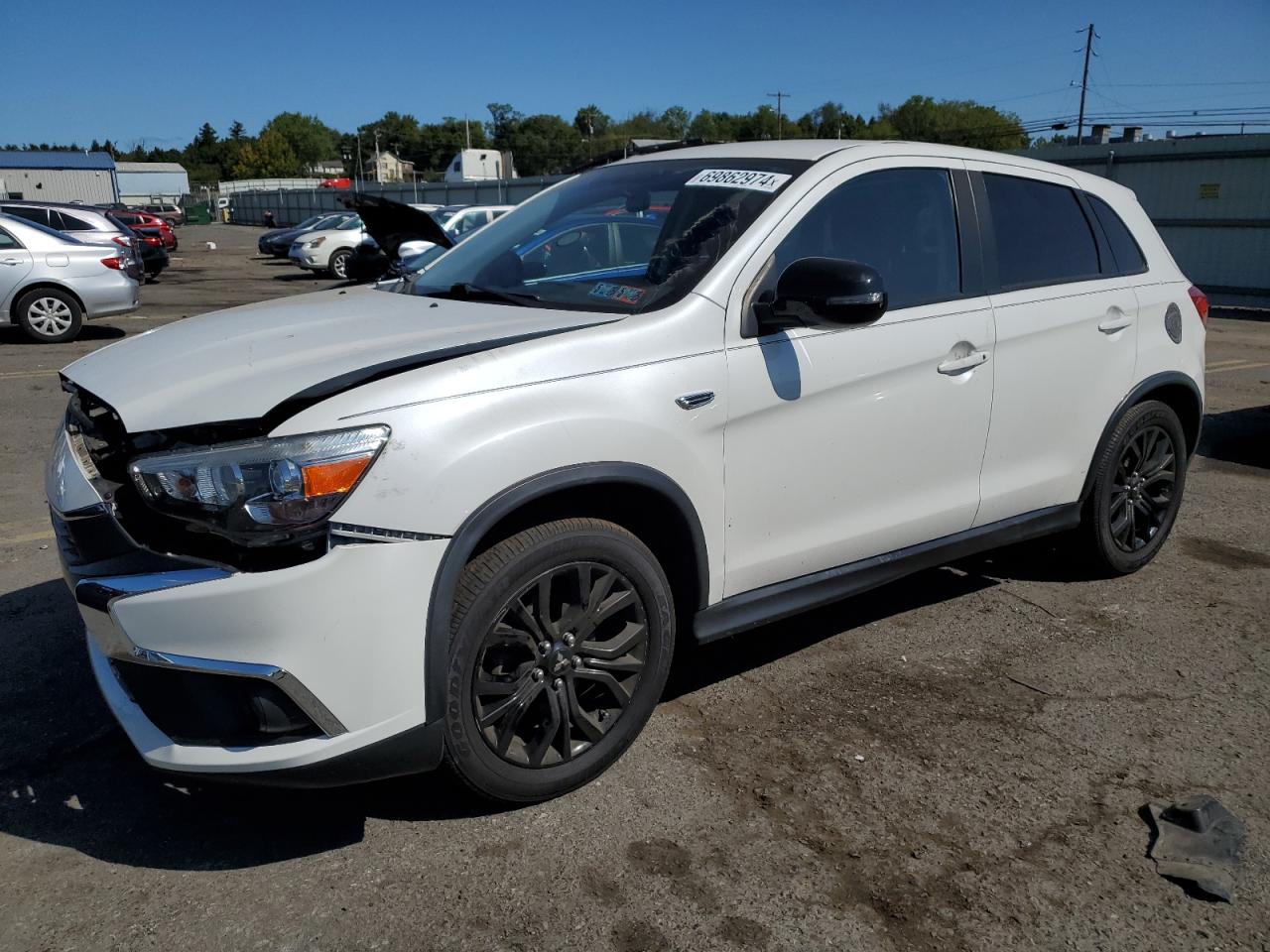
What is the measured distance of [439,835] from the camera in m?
2.89

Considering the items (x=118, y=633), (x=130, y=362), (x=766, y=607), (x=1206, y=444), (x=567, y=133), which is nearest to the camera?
(x=118, y=633)

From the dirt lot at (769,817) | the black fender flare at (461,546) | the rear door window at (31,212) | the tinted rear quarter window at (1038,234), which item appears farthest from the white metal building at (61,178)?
the black fender flare at (461,546)

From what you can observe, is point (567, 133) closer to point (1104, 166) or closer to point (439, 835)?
point (1104, 166)

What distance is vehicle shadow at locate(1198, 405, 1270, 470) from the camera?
7.48 meters

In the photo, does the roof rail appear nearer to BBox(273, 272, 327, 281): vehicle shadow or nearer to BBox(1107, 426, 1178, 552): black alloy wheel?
BBox(1107, 426, 1178, 552): black alloy wheel

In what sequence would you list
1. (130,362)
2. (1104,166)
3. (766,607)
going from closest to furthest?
(130,362) < (766,607) < (1104,166)

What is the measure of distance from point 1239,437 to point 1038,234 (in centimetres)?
497

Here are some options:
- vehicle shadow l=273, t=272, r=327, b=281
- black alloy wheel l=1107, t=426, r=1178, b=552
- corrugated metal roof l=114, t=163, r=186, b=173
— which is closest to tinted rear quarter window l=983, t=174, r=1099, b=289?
black alloy wheel l=1107, t=426, r=1178, b=552

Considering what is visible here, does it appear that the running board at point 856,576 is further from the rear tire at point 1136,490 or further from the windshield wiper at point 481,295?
the windshield wiper at point 481,295

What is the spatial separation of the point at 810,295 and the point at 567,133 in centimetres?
13973

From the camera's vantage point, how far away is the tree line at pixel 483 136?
9206 centimetres

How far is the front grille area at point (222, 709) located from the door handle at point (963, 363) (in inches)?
94.1

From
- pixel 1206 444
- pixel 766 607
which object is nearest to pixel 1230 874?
pixel 766 607

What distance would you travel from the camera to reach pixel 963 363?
374 cm
